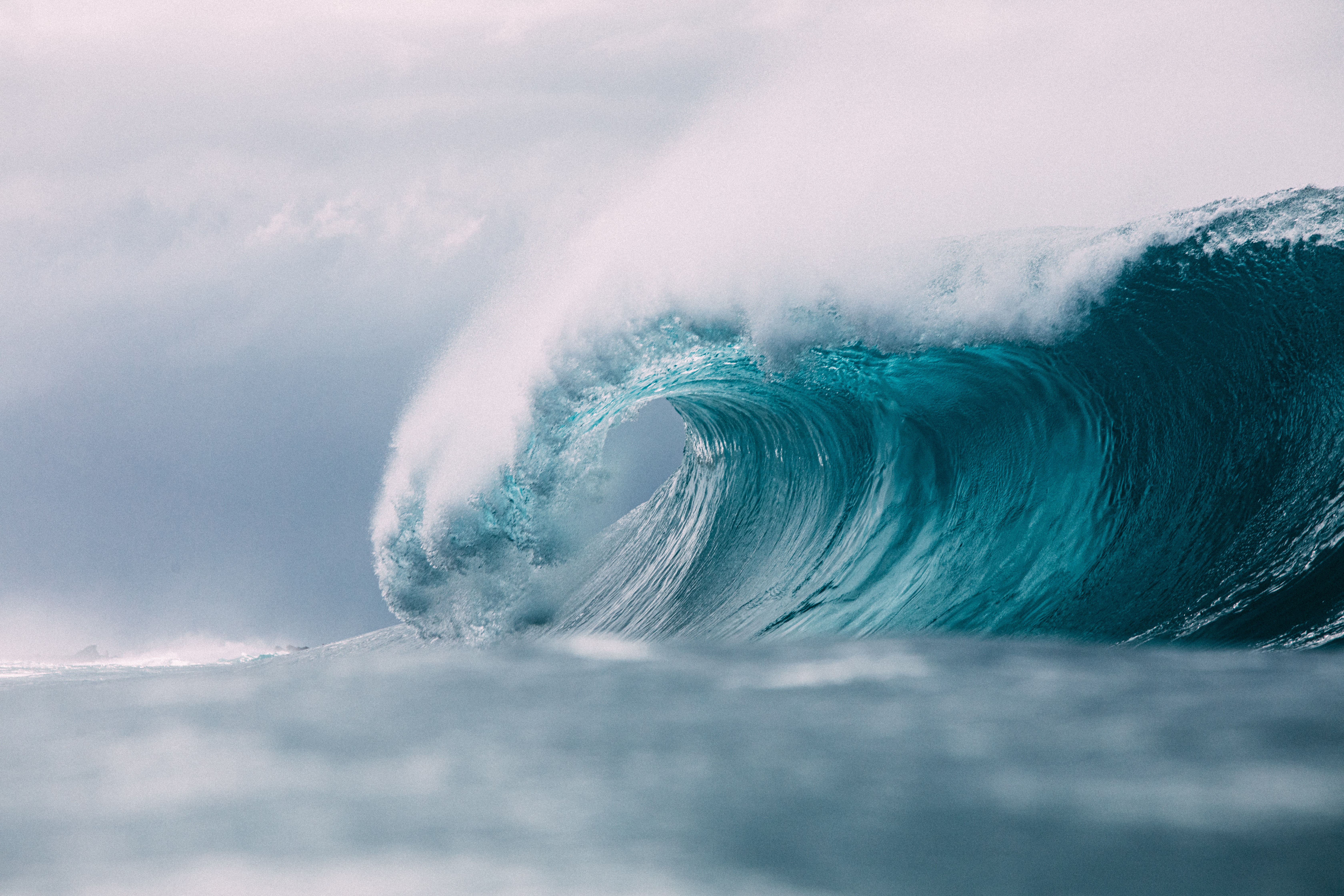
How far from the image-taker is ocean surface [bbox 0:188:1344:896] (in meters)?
2.29

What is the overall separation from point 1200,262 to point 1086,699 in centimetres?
413

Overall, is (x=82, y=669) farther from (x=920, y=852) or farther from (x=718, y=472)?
(x=920, y=852)

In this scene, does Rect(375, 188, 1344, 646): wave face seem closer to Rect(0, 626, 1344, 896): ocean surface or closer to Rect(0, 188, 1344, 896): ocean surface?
Rect(0, 188, 1344, 896): ocean surface

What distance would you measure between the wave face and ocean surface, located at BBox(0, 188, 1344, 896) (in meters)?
0.03

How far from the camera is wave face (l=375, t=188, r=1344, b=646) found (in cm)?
570

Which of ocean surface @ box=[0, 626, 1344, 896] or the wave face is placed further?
the wave face

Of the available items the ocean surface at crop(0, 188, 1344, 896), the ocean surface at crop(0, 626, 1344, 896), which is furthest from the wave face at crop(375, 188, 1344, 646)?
the ocean surface at crop(0, 626, 1344, 896)

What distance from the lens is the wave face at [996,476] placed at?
5.70 meters

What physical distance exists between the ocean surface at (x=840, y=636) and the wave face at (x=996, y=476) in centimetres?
3

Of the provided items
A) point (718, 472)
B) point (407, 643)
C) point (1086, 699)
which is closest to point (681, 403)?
point (718, 472)

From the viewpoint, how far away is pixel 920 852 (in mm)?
2186

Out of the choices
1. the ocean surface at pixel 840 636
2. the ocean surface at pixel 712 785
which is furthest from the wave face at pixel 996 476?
the ocean surface at pixel 712 785

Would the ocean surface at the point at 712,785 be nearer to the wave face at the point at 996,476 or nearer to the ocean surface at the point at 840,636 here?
the ocean surface at the point at 840,636

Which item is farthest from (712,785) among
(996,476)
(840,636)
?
(996,476)
